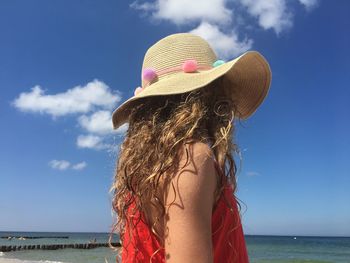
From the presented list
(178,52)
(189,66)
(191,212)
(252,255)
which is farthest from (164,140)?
(252,255)

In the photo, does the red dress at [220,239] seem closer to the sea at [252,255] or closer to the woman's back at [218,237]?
the woman's back at [218,237]

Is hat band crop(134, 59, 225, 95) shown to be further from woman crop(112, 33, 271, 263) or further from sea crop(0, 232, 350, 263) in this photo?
sea crop(0, 232, 350, 263)

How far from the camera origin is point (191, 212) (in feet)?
3.62

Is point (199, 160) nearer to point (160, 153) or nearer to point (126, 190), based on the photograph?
point (160, 153)

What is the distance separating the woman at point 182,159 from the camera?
1119 mm

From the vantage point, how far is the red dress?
1232mm

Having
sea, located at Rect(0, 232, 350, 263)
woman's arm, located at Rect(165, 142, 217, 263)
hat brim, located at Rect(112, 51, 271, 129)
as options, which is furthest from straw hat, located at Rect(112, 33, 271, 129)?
sea, located at Rect(0, 232, 350, 263)

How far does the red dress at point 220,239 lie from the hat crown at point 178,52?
1.68 ft

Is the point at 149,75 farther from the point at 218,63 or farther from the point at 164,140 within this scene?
the point at 164,140

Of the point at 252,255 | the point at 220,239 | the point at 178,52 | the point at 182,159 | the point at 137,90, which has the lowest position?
the point at 252,255

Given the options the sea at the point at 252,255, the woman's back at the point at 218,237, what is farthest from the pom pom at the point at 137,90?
the sea at the point at 252,255

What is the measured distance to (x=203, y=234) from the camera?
1113 mm

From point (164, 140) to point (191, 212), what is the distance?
0.25 metres

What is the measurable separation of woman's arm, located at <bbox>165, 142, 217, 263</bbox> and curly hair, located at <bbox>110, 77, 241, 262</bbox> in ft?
0.16
